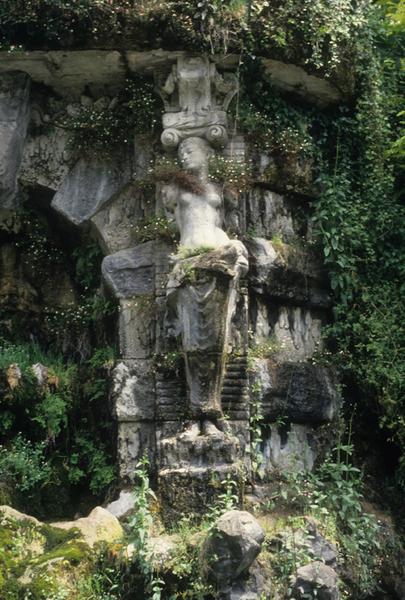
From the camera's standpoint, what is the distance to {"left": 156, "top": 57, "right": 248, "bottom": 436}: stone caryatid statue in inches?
300

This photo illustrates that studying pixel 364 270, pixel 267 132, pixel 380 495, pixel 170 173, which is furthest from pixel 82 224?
pixel 380 495

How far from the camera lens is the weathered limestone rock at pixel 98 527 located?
276 inches

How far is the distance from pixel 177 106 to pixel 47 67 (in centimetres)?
116

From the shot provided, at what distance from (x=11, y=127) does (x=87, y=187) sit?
80 cm

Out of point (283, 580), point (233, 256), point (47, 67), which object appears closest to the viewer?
point (283, 580)

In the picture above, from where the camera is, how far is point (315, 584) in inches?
275

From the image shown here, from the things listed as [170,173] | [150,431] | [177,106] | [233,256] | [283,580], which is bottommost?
[283,580]

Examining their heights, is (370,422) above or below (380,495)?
above

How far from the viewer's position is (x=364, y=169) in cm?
939

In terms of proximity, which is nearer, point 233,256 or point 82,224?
point 233,256

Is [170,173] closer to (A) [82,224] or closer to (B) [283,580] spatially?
(A) [82,224]

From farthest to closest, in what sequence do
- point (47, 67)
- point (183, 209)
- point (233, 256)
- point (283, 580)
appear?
point (47, 67) < point (183, 209) < point (233, 256) < point (283, 580)

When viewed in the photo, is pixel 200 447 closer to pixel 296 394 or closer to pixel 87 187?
pixel 296 394

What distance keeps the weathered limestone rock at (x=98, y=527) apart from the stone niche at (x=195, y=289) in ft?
1.43
